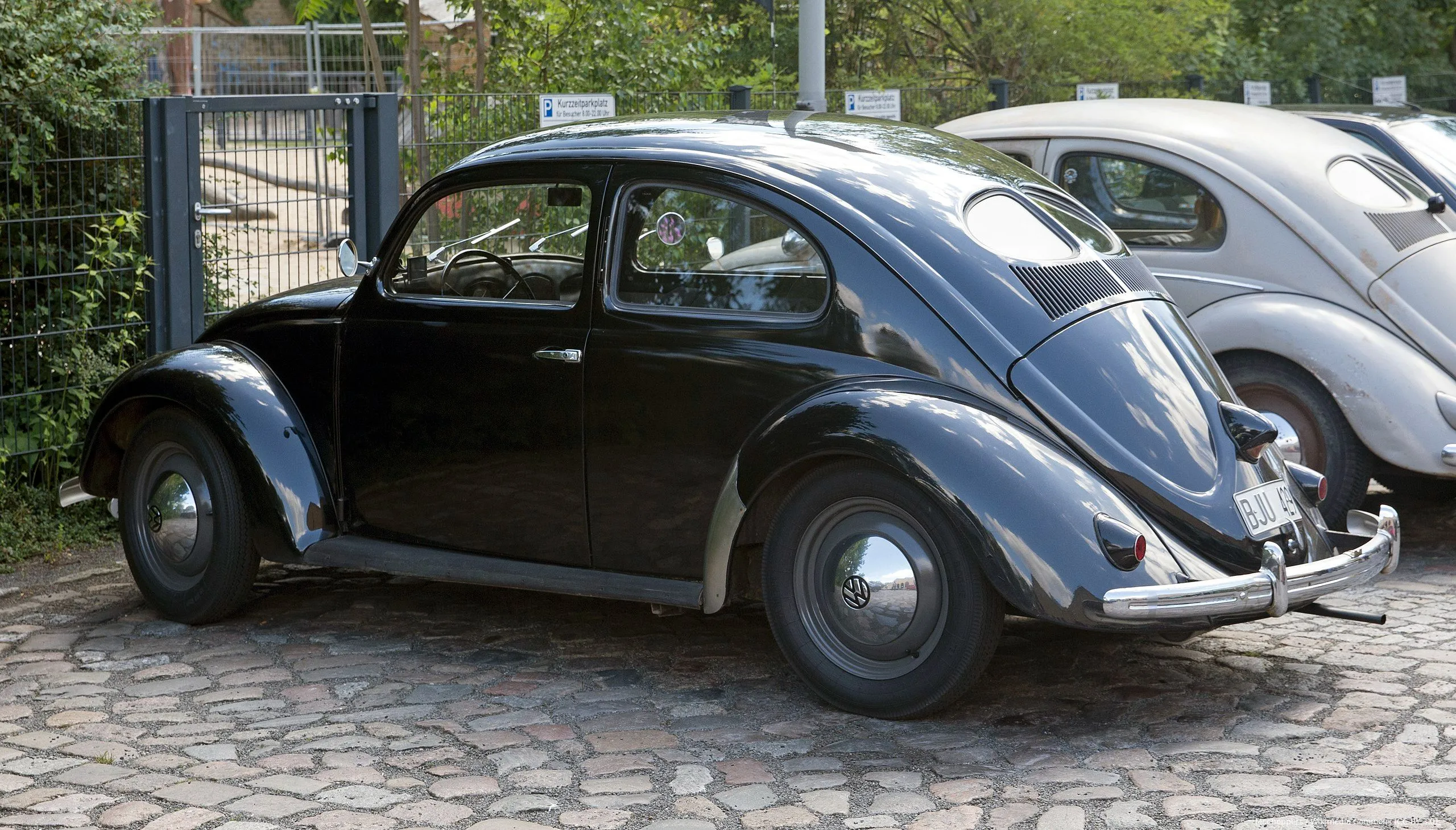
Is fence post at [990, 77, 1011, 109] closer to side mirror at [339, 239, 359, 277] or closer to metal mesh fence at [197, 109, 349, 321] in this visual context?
metal mesh fence at [197, 109, 349, 321]

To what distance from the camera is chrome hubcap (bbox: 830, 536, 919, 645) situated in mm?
4574

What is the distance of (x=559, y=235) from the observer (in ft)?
18.3

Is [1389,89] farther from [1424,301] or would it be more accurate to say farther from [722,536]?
[722,536]

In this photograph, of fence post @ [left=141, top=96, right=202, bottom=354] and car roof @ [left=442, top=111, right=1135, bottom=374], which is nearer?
car roof @ [left=442, top=111, right=1135, bottom=374]

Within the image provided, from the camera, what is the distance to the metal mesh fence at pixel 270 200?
291 inches

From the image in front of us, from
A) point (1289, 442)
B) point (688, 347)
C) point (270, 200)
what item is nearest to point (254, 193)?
point (270, 200)

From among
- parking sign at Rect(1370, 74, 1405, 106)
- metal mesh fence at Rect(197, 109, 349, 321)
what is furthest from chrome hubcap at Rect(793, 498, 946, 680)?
parking sign at Rect(1370, 74, 1405, 106)

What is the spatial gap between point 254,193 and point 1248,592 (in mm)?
4911

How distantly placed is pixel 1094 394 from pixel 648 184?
1538 millimetres

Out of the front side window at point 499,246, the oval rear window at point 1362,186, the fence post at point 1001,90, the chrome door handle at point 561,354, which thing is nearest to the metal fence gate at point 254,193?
the front side window at point 499,246

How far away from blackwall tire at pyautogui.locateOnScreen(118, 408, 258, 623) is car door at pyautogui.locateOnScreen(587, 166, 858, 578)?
4.66 ft

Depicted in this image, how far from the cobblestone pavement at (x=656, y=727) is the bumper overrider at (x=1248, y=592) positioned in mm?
397

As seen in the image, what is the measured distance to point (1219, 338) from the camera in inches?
271

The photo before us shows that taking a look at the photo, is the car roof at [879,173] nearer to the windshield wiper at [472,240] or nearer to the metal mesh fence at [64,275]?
the windshield wiper at [472,240]
